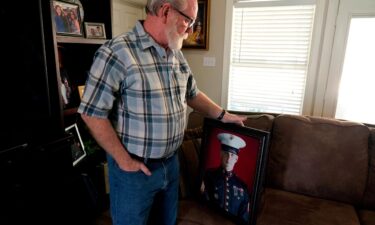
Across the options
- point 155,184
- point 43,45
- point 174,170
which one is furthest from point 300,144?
point 43,45

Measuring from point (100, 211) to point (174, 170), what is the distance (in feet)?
2.58

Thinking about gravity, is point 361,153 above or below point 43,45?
below

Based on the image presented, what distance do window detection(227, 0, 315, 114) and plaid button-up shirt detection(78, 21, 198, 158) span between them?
5.92ft

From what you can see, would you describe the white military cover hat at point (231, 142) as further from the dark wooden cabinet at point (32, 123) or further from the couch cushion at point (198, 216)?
the dark wooden cabinet at point (32, 123)

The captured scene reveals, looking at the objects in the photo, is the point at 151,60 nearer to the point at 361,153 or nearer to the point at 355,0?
the point at 361,153

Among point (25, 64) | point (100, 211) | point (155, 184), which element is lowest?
point (100, 211)

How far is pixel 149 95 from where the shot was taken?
100 centimetres

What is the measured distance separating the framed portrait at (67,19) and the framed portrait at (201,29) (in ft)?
4.82

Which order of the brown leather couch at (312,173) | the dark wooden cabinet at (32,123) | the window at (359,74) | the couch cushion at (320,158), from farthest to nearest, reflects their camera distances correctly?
1. the window at (359,74)
2. the couch cushion at (320,158)
3. the brown leather couch at (312,173)
4. the dark wooden cabinet at (32,123)

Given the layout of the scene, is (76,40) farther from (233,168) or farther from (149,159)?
(233,168)

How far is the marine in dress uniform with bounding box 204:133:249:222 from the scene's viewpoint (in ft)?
4.63

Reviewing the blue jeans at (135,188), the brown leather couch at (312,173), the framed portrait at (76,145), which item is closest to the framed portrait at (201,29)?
the brown leather couch at (312,173)

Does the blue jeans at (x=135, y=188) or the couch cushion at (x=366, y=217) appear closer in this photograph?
the blue jeans at (x=135, y=188)

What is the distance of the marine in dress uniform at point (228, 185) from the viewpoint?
1.41 metres
